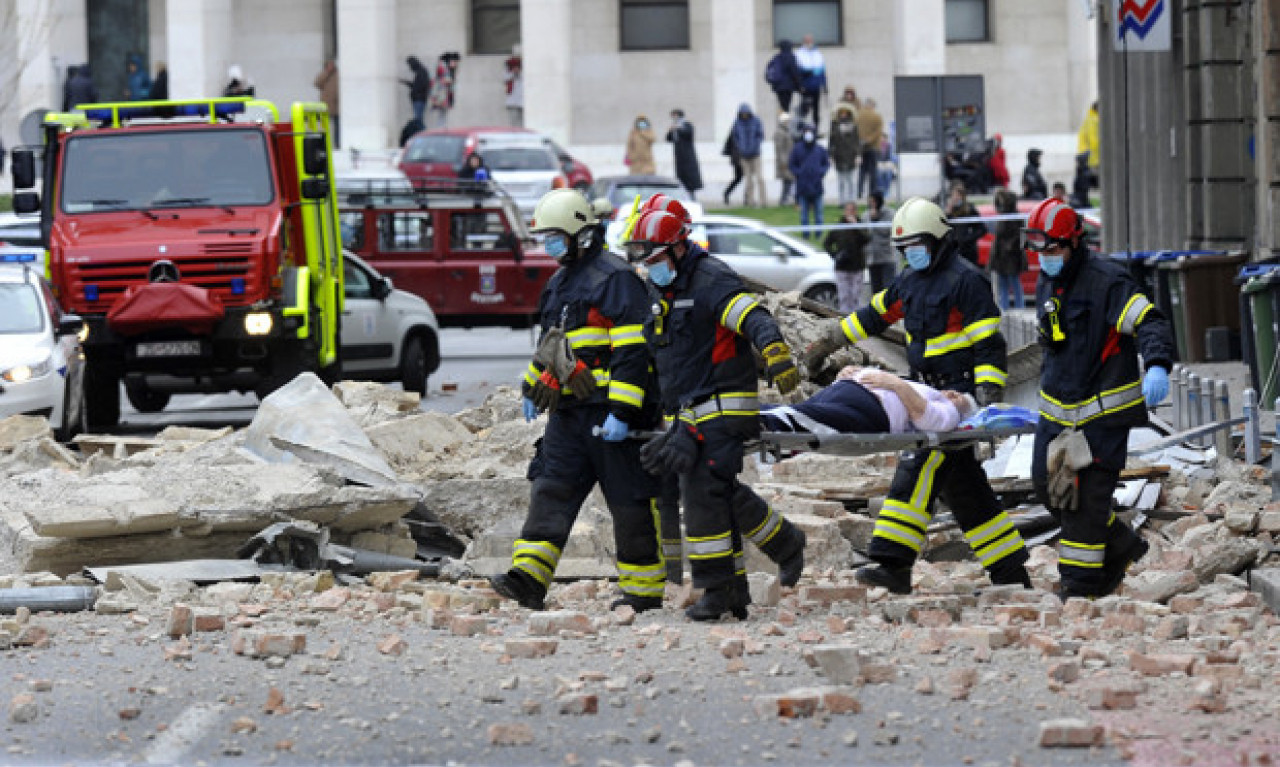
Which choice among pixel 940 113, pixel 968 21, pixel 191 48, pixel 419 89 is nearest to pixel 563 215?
pixel 940 113

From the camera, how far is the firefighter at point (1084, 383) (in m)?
10.3

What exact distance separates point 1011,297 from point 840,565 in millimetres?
19256

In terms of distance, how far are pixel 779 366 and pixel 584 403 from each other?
960 millimetres

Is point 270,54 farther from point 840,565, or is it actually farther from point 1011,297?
point 840,565

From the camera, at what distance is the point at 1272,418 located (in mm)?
15031

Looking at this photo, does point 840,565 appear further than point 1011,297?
No

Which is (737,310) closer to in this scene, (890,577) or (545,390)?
(545,390)

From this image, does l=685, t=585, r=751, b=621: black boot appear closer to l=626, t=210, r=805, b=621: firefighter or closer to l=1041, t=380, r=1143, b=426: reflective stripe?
l=626, t=210, r=805, b=621: firefighter

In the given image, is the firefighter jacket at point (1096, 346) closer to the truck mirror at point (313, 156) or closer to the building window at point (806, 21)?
the truck mirror at point (313, 156)

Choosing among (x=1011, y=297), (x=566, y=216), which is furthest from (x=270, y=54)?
(x=566, y=216)

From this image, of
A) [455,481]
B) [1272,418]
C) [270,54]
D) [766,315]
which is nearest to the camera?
[766,315]

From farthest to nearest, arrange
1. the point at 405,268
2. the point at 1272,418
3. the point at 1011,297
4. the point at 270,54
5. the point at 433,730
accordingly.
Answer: the point at 270,54, the point at 1011,297, the point at 405,268, the point at 1272,418, the point at 433,730

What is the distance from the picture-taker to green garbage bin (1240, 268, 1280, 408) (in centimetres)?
1588

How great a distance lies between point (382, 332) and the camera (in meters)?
24.2
